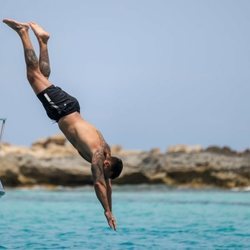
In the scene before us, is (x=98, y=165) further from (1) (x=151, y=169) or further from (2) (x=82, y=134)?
(1) (x=151, y=169)

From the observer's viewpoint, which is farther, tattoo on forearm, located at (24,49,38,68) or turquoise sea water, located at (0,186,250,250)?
turquoise sea water, located at (0,186,250,250)

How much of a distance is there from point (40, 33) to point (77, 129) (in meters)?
1.92

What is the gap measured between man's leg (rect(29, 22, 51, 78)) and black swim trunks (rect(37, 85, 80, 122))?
0.53 meters

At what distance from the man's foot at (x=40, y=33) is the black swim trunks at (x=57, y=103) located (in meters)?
1.04

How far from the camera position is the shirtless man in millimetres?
12172

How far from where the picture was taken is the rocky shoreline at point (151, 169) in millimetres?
65125

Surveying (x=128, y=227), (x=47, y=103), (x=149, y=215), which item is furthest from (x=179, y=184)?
(x=47, y=103)

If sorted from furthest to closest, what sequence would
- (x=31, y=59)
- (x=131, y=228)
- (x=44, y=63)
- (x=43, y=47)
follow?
(x=131, y=228) < (x=43, y=47) < (x=44, y=63) < (x=31, y=59)

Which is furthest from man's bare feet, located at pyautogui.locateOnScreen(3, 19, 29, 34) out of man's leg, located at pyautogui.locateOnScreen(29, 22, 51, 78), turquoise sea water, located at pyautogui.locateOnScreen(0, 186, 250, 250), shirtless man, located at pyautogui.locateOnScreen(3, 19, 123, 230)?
turquoise sea water, located at pyautogui.locateOnScreen(0, 186, 250, 250)

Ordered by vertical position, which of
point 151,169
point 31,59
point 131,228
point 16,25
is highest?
point 16,25

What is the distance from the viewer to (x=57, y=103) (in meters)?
12.4

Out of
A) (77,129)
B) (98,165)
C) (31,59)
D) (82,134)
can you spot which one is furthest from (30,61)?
(98,165)

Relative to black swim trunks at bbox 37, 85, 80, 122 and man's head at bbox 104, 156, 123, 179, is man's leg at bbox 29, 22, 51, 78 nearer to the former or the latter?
black swim trunks at bbox 37, 85, 80, 122

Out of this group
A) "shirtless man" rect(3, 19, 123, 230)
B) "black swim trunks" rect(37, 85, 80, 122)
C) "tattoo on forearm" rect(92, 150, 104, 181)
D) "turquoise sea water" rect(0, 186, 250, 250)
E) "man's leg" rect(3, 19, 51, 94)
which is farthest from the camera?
"turquoise sea water" rect(0, 186, 250, 250)
